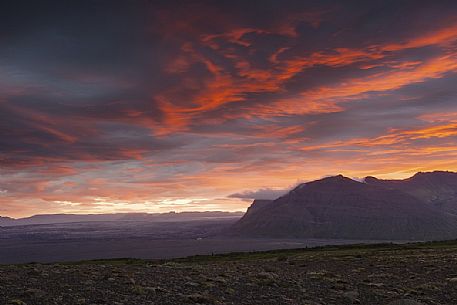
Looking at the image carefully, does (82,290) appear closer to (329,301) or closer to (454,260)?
(329,301)

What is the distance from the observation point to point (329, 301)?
2698 centimetres

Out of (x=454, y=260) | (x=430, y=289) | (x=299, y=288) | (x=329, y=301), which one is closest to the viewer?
(x=329, y=301)

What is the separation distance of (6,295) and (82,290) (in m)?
3.86

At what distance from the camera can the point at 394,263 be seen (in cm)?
4666

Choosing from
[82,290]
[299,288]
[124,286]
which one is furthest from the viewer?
[299,288]

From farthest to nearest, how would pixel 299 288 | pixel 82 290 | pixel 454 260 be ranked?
pixel 454 260 → pixel 299 288 → pixel 82 290

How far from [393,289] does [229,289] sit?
522 inches

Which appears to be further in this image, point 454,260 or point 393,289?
point 454,260

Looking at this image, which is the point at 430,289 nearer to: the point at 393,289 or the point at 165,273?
the point at 393,289

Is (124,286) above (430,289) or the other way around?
above

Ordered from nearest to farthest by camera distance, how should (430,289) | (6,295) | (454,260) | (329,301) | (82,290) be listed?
(6,295)
(82,290)
(329,301)
(430,289)
(454,260)

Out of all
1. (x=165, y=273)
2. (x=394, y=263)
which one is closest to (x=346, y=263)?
(x=394, y=263)

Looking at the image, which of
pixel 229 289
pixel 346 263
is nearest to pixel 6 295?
pixel 229 289

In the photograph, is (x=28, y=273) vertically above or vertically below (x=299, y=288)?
above
